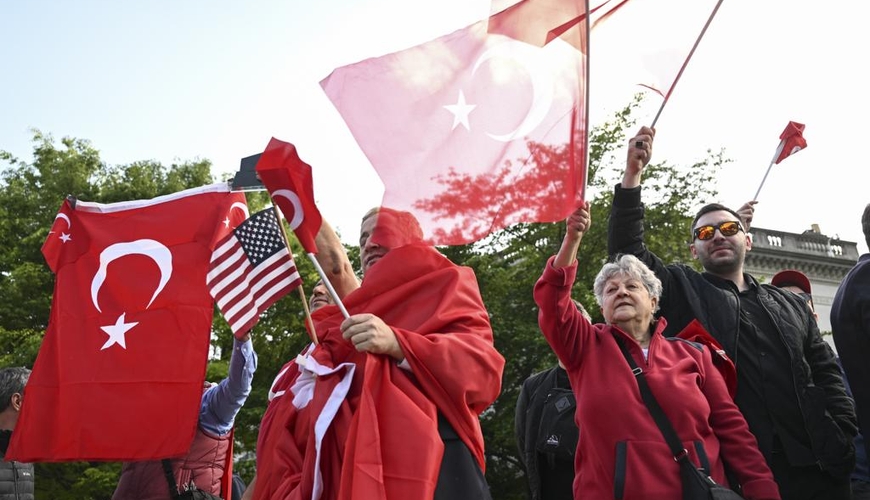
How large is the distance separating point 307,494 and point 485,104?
5.95ft

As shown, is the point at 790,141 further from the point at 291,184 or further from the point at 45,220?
the point at 45,220

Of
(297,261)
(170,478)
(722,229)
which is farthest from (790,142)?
(297,261)

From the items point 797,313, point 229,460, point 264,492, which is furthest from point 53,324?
point 797,313

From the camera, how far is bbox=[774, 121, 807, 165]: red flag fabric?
553 centimetres

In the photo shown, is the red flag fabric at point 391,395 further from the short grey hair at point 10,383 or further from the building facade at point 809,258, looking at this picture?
the building facade at point 809,258

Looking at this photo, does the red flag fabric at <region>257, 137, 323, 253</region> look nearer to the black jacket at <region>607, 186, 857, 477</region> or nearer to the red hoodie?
the red hoodie

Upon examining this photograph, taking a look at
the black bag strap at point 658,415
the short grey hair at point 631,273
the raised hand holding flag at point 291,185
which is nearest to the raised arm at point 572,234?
the short grey hair at point 631,273

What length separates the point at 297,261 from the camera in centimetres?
1836

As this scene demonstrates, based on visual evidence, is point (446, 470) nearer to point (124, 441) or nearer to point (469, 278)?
point (469, 278)

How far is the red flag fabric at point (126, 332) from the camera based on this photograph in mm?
5332

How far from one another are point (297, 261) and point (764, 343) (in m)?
15.0

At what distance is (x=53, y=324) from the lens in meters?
5.95

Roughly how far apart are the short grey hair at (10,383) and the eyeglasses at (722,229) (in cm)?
484

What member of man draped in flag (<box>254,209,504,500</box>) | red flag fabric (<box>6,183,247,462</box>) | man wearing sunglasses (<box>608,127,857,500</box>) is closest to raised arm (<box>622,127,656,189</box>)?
man wearing sunglasses (<box>608,127,857,500</box>)
